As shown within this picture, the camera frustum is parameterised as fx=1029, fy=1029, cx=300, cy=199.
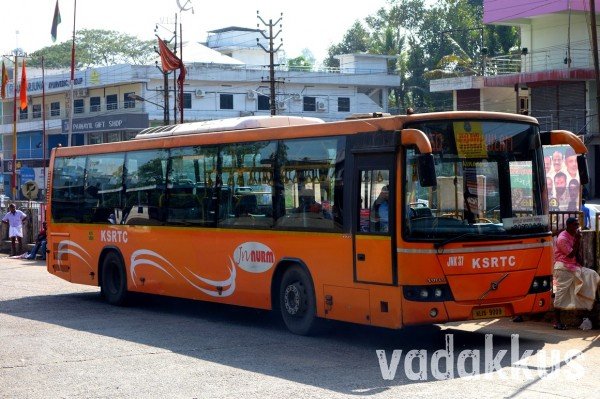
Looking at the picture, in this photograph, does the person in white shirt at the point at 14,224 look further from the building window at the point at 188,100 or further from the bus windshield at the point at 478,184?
the building window at the point at 188,100

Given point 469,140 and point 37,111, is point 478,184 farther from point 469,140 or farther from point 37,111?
point 37,111

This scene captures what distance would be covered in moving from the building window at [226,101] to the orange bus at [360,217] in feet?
161

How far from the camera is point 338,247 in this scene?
13078 mm

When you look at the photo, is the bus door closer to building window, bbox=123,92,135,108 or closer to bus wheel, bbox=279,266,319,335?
bus wheel, bbox=279,266,319,335

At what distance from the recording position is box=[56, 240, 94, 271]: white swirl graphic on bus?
19.6m

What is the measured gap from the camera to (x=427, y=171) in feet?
37.3

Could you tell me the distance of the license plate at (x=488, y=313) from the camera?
40.0 ft

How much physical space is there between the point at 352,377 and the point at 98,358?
3.19 m

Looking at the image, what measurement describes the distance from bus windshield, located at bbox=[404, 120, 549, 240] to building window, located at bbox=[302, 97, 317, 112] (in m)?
56.1

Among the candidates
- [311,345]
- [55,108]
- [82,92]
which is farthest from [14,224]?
[55,108]

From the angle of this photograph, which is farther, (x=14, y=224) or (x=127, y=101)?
(x=127, y=101)

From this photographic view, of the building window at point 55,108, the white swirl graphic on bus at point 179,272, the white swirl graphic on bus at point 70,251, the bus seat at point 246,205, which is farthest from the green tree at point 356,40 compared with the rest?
the bus seat at point 246,205

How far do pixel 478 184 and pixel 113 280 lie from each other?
8759 millimetres

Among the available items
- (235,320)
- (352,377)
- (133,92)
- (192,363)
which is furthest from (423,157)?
(133,92)
